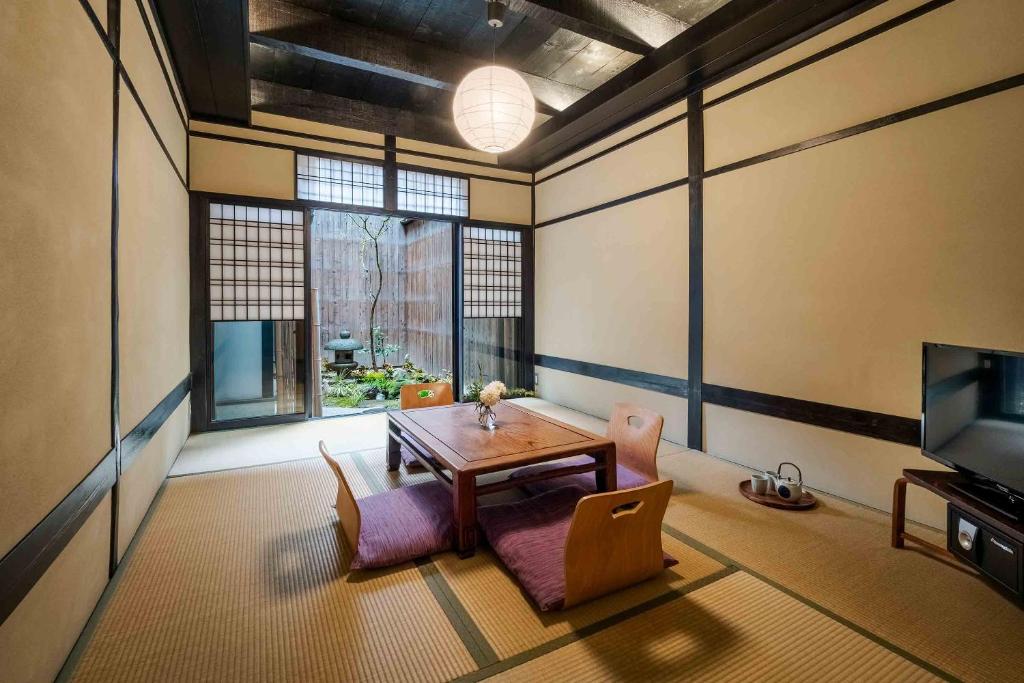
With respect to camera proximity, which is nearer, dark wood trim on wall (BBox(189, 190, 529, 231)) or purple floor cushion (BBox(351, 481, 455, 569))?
purple floor cushion (BBox(351, 481, 455, 569))

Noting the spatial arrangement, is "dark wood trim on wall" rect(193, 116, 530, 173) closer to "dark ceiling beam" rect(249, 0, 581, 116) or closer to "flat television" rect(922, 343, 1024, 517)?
"dark ceiling beam" rect(249, 0, 581, 116)

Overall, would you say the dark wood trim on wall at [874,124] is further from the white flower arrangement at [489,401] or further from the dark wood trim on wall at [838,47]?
the white flower arrangement at [489,401]

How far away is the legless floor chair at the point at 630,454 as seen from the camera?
2708 millimetres

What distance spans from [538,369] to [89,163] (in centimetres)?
473

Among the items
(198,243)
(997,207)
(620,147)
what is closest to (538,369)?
(620,147)

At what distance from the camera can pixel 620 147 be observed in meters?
4.50

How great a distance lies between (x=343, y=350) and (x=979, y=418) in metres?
6.67

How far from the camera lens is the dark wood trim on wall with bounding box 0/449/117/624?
3.70 feet

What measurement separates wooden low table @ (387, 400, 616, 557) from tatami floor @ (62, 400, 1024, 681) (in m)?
0.31

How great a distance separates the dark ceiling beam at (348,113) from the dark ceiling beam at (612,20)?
225 centimetres

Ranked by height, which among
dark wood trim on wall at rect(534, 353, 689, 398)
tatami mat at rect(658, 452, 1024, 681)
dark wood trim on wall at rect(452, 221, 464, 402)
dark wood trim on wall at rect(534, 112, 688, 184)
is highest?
dark wood trim on wall at rect(534, 112, 688, 184)

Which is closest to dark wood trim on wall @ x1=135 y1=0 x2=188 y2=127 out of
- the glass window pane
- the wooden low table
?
the glass window pane

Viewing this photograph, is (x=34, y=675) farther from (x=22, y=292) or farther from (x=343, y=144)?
(x=343, y=144)

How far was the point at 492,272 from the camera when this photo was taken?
5.87 metres
